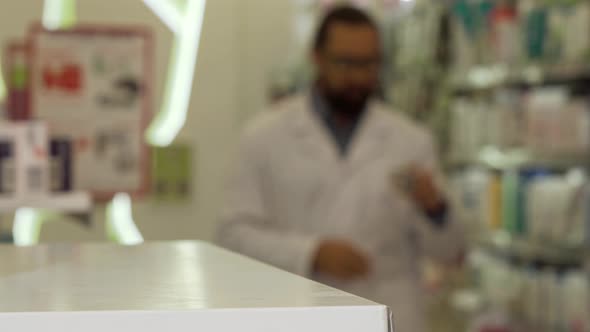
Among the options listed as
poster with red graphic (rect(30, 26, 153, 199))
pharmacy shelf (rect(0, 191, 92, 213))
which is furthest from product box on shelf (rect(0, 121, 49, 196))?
poster with red graphic (rect(30, 26, 153, 199))

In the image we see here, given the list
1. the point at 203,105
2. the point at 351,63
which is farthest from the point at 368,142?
the point at 203,105

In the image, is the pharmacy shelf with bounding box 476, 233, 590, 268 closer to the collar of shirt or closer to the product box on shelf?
the collar of shirt

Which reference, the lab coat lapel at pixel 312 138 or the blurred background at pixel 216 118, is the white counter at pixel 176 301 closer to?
the lab coat lapel at pixel 312 138

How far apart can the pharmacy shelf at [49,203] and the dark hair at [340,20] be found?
1180mm

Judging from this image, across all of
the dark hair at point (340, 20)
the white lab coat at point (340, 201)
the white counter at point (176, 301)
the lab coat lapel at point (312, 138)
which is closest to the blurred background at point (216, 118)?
the white lab coat at point (340, 201)

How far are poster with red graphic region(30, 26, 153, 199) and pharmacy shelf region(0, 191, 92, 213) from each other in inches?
68.4

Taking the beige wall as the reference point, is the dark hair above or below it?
above

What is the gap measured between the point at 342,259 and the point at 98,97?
5.91 feet

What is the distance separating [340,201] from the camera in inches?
139

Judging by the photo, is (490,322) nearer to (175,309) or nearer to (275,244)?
(275,244)

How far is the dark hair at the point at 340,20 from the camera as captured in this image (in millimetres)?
3645

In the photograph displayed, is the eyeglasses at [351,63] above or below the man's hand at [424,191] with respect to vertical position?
above

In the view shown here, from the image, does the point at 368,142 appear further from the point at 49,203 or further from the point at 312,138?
the point at 49,203

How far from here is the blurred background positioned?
15.0 ft
